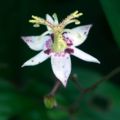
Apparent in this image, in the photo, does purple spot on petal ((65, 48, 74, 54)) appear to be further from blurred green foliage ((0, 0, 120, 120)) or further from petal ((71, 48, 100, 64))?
blurred green foliage ((0, 0, 120, 120))

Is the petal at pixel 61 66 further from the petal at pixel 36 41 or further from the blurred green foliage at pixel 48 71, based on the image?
the blurred green foliage at pixel 48 71

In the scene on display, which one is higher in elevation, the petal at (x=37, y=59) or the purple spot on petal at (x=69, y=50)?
the petal at (x=37, y=59)

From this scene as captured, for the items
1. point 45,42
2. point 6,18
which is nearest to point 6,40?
point 6,18

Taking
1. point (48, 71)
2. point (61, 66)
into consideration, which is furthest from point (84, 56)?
point (48, 71)

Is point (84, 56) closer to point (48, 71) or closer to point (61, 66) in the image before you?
point (61, 66)

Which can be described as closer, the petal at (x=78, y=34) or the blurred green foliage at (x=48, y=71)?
the petal at (x=78, y=34)

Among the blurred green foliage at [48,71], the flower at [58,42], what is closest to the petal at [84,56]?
the flower at [58,42]

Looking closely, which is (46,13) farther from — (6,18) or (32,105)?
(32,105)
